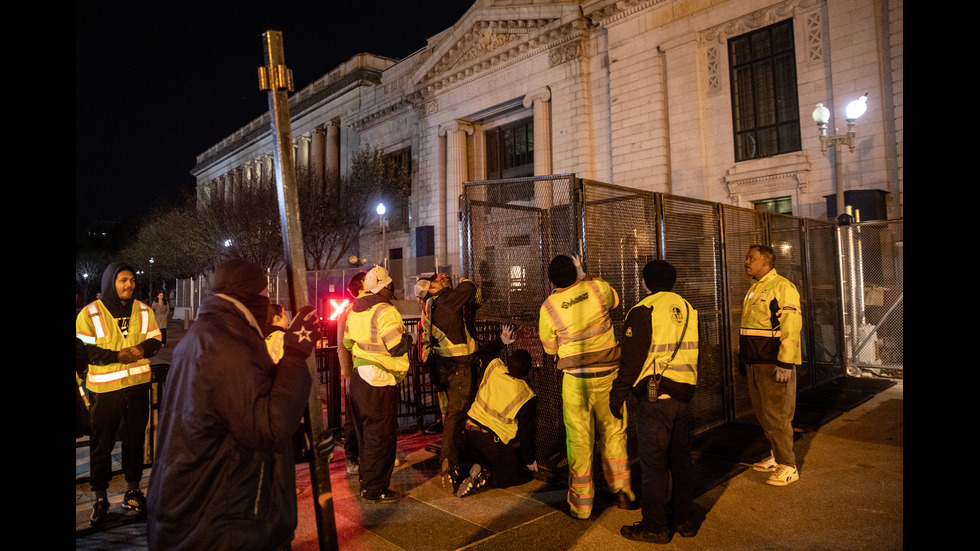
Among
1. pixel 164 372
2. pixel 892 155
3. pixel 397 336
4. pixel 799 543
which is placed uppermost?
pixel 892 155

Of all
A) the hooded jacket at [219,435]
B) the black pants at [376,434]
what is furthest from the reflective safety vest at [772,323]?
the hooded jacket at [219,435]

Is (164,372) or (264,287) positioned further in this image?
(164,372)

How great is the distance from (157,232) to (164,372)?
129 ft

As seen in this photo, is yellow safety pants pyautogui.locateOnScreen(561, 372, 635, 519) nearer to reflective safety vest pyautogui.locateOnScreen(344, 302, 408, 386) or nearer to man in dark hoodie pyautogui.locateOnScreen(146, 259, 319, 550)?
reflective safety vest pyautogui.locateOnScreen(344, 302, 408, 386)

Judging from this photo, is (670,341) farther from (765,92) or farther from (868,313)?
(765,92)

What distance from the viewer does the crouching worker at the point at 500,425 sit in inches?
202

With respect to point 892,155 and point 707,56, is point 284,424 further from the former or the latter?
point 707,56

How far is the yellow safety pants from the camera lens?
4395 millimetres

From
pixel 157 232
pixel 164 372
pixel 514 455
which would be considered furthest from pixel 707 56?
pixel 157 232

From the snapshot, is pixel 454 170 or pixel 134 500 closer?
pixel 134 500

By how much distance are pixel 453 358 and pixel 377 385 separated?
35.8 inches

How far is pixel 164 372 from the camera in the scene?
19.2ft

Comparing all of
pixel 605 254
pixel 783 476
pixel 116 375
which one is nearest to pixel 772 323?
pixel 783 476

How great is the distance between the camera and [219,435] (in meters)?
2.29
